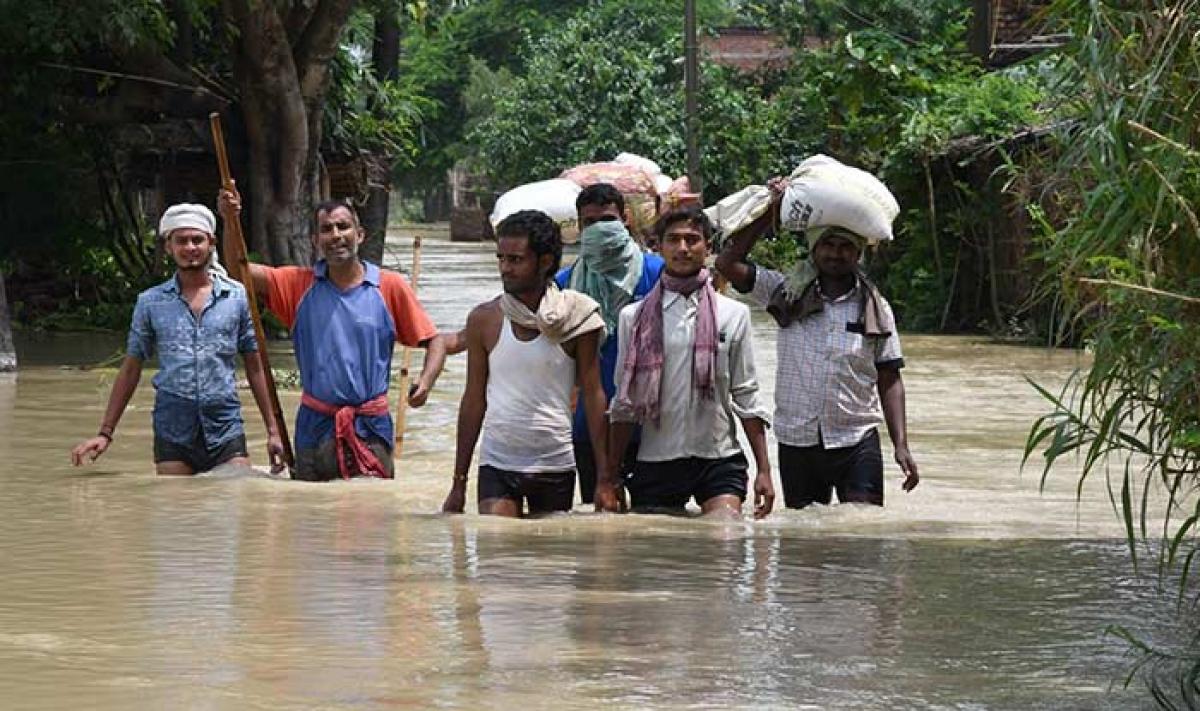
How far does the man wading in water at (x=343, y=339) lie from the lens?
8977 mm

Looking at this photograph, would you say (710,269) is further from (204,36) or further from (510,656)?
(204,36)

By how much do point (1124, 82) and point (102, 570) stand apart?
4015mm

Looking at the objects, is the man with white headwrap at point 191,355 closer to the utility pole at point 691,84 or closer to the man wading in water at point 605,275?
the man wading in water at point 605,275

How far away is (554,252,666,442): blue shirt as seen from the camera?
8.55 meters

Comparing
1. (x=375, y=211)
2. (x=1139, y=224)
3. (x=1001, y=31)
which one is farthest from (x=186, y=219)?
(x=1001, y=31)

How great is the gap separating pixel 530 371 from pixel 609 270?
70cm

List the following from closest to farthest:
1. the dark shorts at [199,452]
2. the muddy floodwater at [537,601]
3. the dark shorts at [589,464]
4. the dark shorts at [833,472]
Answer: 1. the muddy floodwater at [537,601]
2. the dark shorts at [833,472]
3. the dark shorts at [589,464]
4. the dark shorts at [199,452]

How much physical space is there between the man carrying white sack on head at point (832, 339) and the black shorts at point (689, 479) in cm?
22

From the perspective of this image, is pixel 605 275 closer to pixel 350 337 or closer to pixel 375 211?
pixel 350 337

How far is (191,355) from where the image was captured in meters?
9.23

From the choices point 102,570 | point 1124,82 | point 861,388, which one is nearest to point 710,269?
point 861,388

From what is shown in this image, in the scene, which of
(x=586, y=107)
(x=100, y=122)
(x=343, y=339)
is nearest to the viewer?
(x=343, y=339)

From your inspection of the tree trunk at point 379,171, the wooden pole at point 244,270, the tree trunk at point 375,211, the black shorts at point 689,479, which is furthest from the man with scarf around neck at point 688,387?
the tree trunk at point 375,211

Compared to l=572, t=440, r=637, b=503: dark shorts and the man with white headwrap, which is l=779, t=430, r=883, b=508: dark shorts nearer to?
l=572, t=440, r=637, b=503: dark shorts
